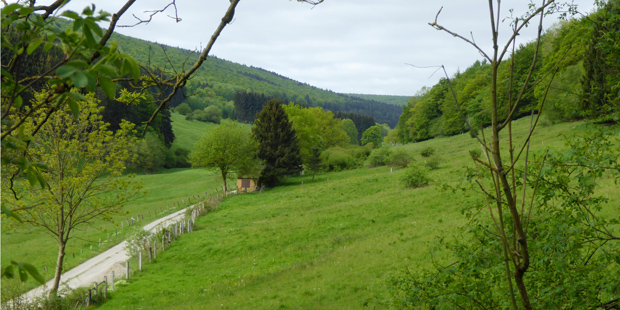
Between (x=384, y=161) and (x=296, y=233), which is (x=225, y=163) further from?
(x=296, y=233)

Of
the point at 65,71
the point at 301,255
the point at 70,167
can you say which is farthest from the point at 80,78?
the point at 301,255

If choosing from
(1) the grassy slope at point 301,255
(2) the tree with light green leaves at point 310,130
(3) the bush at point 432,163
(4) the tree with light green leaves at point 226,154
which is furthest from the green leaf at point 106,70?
(2) the tree with light green leaves at point 310,130

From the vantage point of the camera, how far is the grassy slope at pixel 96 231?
21258mm

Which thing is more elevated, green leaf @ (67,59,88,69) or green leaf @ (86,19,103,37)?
green leaf @ (86,19,103,37)

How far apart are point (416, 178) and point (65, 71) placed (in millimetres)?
27619

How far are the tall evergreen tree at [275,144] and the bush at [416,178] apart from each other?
19.9 m

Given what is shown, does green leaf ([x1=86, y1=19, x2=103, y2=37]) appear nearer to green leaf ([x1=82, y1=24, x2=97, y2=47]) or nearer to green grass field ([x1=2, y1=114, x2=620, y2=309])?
green leaf ([x1=82, y1=24, x2=97, y2=47])

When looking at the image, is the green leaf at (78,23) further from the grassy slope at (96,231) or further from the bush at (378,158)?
the bush at (378,158)

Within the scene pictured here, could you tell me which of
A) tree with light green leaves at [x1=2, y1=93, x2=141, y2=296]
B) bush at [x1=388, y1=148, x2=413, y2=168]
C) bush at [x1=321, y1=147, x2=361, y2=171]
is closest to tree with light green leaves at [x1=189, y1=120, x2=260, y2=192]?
bush at [x1=321, y1=147, x2=361, y2=171]

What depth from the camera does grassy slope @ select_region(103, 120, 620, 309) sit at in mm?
13047

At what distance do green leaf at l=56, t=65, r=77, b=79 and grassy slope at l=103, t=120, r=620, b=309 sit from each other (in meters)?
7.14

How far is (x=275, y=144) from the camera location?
A: 155 ft

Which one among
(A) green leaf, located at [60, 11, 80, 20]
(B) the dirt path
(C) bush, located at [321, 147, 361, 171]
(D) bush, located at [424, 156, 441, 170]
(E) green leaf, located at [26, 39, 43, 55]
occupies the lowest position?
(B) the dirt path

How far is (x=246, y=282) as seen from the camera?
50.6 feet
